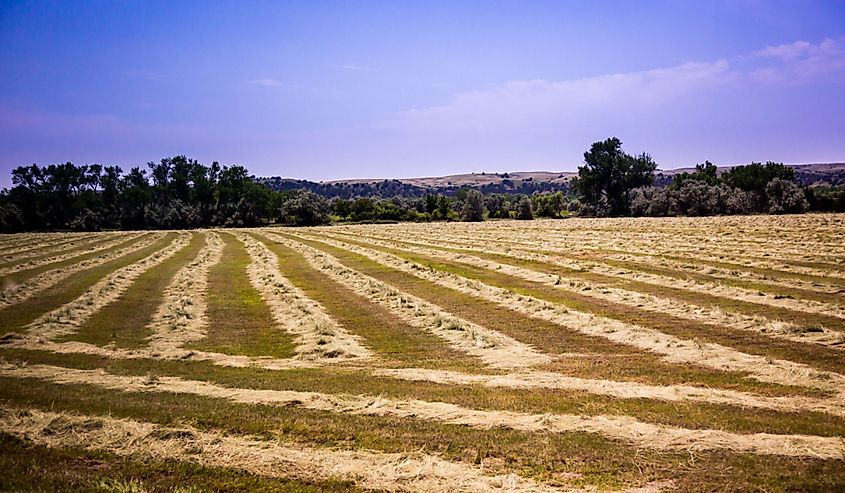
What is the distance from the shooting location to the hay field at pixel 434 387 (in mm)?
7281

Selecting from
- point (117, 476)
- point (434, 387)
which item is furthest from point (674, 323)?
point (117, 476)

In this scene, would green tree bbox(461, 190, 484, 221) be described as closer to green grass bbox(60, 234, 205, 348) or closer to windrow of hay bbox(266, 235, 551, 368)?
green grass bbox(60, 234, 205, 348)

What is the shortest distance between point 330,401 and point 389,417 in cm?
146

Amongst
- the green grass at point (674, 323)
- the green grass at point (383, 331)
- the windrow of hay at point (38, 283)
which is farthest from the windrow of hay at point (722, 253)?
the windrow of hay at point (38, 283)

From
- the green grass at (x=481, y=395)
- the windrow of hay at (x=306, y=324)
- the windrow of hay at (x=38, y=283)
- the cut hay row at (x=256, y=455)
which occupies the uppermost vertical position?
the windrow of hay at (x=38, y=283)

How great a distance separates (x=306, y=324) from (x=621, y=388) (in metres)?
10.7

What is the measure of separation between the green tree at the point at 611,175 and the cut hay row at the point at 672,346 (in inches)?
4811

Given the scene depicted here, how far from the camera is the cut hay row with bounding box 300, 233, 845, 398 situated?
10891 millimetres

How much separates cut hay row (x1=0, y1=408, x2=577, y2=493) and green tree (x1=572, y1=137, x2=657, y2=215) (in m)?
137

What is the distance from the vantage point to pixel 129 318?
792 inches

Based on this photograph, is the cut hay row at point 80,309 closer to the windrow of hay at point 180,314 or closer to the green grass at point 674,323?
the windrow of hay at point 180,314

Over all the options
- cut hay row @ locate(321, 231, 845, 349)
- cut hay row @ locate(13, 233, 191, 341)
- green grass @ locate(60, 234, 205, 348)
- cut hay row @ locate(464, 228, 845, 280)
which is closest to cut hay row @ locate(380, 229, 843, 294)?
cut hay row @ locate(464, 228, 845, 280)

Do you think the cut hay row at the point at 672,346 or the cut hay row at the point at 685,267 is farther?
the cut hay row at the point at 685,267

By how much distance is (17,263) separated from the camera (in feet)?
140
